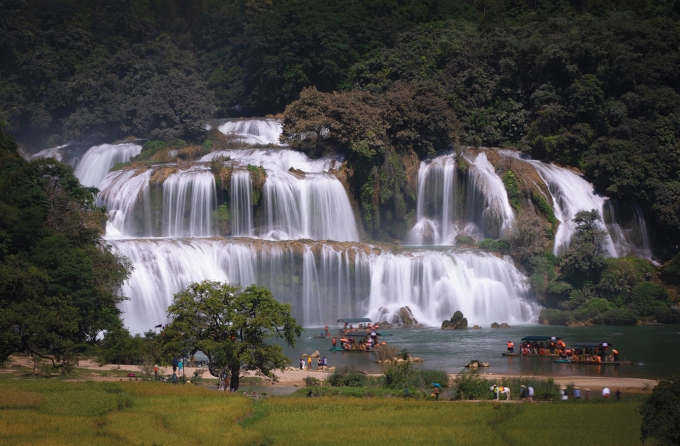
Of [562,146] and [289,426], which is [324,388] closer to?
[289,426]

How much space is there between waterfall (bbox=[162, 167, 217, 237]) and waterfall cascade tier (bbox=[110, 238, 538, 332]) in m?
6.02

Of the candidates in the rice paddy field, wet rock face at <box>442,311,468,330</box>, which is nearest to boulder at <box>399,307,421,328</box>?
wet rock face at <box>442,311,468,330</box>

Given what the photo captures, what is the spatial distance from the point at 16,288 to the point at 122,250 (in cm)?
1520

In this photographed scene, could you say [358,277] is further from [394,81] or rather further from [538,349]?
[394,81]

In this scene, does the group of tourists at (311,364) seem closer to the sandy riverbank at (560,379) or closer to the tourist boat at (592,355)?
the sandy riverbank at (560,379)

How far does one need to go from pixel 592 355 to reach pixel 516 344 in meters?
4.78

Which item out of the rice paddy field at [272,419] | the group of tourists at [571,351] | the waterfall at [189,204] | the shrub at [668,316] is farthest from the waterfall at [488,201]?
the rice paddy field at [272,419]

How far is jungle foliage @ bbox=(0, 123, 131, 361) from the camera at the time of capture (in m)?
23.8

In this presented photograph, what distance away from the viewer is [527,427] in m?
18.2

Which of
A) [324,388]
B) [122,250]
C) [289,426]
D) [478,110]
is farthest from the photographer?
[478,110]

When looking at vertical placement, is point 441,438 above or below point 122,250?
below

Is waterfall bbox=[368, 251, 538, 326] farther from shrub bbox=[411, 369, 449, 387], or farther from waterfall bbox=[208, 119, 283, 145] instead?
waterfall bbox=[208, 119, 283, 145]

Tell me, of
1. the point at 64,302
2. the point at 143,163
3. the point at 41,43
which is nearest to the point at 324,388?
the point at 64,302

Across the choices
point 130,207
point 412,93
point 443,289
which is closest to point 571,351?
point 443,289
